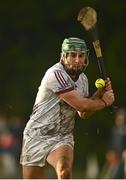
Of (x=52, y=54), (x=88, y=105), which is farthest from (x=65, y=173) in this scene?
(x=52, y=54)

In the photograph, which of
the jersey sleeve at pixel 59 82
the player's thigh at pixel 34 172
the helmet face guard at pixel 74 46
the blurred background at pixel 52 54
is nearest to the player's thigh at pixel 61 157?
the player's thigh at pixel 34 172

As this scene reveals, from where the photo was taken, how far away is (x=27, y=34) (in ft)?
85.3

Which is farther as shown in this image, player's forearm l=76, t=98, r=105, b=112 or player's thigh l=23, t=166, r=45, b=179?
player's thigh l=23, t=166, r=45, b=179

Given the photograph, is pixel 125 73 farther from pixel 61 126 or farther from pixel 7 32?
pixel 61 126

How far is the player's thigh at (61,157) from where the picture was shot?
34.7 ft

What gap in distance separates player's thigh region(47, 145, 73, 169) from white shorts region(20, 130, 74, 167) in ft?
0.18

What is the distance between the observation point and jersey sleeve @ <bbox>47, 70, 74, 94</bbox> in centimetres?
1062

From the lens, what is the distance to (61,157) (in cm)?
1059

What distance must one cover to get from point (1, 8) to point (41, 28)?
47.3 inches

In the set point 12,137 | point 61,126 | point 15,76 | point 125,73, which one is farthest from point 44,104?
point 15,76

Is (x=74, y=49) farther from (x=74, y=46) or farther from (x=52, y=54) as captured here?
(x=52, y=54)

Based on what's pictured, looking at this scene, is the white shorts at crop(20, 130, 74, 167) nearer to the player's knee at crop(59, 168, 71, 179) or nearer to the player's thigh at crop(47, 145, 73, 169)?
the player's thigh at crop(47, 145, 73, 169)

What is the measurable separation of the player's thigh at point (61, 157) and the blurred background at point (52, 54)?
11.9m

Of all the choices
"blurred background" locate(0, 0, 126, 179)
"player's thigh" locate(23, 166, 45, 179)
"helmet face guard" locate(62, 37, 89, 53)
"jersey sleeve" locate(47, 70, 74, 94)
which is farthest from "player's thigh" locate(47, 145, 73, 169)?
"blurred background" locate(0, 0, 126, 179)
